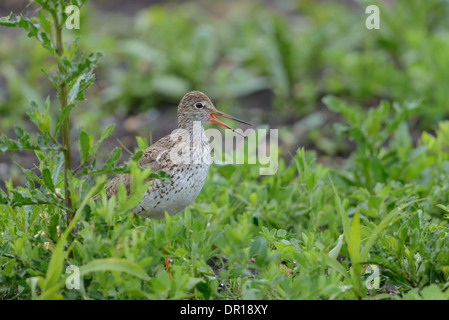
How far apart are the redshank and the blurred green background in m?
2.69

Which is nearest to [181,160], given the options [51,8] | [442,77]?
[51,8]

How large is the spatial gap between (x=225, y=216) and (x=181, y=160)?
1.75 feet

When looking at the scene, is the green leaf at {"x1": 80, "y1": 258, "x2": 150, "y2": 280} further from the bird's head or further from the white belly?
the bird's head

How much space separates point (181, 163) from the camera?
405cm

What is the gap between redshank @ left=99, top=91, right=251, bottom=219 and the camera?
3988 millimetres

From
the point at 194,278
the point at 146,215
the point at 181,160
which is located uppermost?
the point at 181,160

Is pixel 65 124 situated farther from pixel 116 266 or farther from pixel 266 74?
pixel 266 74

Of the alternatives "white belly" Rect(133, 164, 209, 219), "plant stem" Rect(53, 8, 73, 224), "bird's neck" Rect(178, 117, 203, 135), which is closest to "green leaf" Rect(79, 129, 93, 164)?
"plant stem" Rect(53, 8, 73, 224)

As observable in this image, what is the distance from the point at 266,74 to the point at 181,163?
14.6 feet

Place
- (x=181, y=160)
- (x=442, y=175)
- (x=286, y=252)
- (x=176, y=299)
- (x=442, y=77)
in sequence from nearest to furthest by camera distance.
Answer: (x=176, y=299) < (x=286, y=252) < (x=181, y=160) < (x=442, y=175) < (x=442, y=77)

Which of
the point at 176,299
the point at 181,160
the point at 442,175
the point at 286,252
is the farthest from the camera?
the point at 442,175
